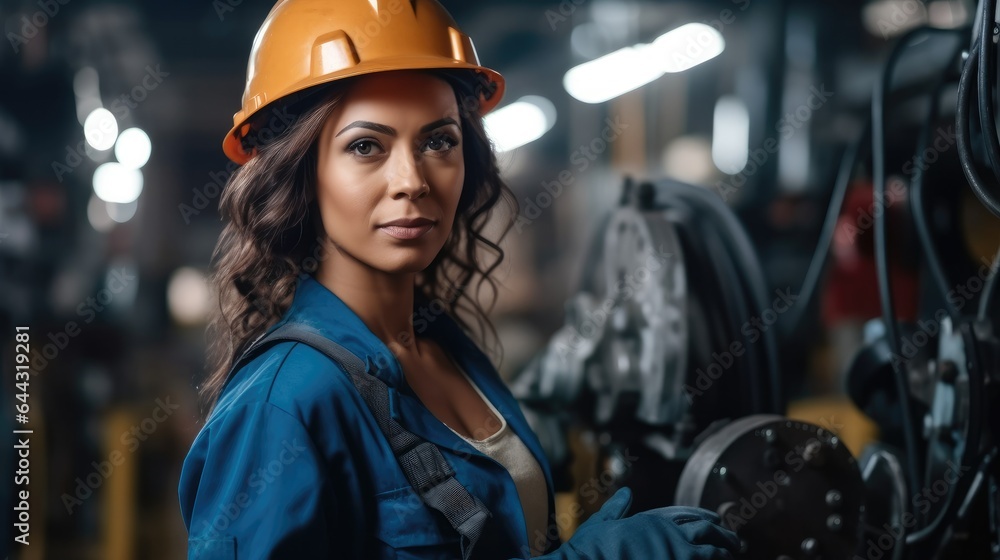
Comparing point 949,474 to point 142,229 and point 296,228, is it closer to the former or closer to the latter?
point 296,228

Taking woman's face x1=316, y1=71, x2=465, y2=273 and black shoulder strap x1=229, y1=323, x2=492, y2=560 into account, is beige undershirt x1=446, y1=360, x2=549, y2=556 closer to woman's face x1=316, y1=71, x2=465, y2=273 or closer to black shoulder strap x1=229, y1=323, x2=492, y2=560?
black shoulder strap x1=229, y1=323, x2=492, y2=560

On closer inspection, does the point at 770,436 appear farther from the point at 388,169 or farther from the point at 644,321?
the point at 388,169

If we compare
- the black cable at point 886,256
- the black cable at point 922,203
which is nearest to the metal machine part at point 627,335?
the black cable at point 886,256

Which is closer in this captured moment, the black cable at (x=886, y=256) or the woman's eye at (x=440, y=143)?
the woman's eye at (x=440, y=143)

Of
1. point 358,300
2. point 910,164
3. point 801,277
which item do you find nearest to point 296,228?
point 358,300

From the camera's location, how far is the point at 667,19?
3.24 meters

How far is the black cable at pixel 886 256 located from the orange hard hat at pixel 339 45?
0.96 meters

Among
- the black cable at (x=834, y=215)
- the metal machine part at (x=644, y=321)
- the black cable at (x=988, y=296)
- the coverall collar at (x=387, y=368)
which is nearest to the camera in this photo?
the coverall collar at (x=387, y=368)

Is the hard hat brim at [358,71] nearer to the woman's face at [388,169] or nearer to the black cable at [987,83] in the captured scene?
the woman's face at [388,169]

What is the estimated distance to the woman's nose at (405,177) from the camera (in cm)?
93

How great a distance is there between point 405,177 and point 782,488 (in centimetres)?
80

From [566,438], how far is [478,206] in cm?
81

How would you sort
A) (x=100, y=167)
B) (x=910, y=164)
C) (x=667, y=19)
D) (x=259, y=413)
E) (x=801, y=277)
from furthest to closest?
(x=667, y=19)
(x=801, y=277)
(x=100, y=167)
(x=910, y=164)
(x=259, y=413)

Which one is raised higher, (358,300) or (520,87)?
(520,87)
